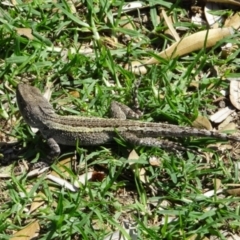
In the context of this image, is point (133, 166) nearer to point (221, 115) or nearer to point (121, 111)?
point (121, 111)

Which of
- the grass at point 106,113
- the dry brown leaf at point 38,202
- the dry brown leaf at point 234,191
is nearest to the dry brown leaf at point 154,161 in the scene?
the grass at point 106,113

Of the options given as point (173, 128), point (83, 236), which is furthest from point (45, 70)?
point (83, 236)

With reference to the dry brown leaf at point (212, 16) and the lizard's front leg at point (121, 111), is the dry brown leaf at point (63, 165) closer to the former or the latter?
the lizard's front leg at point (121, 111)

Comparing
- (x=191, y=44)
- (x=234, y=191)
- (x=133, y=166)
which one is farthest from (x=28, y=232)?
(x=191, y=44)

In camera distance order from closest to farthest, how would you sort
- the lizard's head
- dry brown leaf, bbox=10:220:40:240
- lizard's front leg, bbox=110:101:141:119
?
dry brown leaf, bbox=10:220:40:240 < the lizard's head < lizard's front leg, bbox=110:101:141:119

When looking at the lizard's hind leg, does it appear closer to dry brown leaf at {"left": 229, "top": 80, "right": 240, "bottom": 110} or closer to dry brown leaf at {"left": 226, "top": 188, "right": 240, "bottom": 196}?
dry brown leaf at {"left": 226, "top": 188, "right": 240, "bottom": 196}

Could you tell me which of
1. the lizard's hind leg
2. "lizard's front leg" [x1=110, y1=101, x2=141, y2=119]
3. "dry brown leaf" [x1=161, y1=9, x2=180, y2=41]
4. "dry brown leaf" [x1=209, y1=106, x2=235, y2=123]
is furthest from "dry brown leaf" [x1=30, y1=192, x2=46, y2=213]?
"dry brown leaf" [x1=161, y1=9, x2=180, y2=41]

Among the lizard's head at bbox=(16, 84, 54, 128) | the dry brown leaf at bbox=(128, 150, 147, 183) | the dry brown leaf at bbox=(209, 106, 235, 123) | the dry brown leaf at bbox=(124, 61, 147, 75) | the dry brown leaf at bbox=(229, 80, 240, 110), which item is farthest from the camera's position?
the dry brown leaf at bbox=(124, 61, 147, 75)
